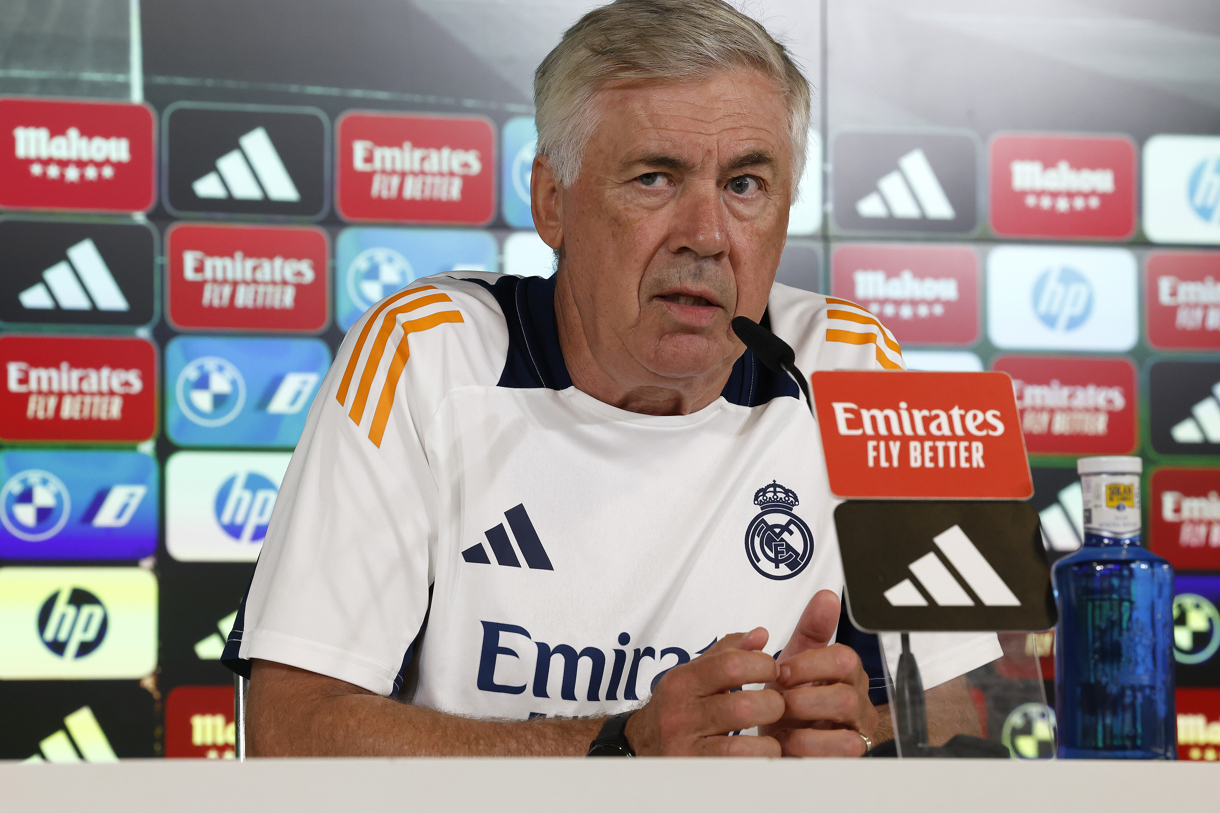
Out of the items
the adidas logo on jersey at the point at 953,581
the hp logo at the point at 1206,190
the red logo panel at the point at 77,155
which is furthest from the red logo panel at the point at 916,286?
the adidas logo on jersey at the point at 953,581

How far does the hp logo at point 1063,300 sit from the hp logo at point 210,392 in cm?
167

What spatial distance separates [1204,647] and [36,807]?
234cm

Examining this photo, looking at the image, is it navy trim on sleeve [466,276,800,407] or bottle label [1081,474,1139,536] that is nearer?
bottle label [1081,474,1139,536]

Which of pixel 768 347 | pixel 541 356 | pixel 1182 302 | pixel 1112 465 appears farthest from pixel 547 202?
pixel 1182 302

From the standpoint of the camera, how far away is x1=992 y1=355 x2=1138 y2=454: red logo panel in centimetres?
216

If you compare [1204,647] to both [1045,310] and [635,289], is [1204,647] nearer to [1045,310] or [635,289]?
[1045,310]

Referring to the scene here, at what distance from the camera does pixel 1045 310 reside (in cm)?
219

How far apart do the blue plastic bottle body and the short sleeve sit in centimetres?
57

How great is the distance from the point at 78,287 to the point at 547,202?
1245 millimetres

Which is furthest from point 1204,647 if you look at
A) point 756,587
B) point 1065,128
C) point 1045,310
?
point 756,587

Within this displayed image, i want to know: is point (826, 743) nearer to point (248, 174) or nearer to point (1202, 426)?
point (248, 174)

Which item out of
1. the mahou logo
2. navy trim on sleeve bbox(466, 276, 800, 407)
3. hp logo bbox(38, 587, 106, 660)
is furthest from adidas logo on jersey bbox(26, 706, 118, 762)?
navy trim on sleeve bbox(466, 276, 800, 407)

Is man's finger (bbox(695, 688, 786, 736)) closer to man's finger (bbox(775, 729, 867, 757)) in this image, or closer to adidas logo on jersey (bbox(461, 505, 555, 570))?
man's finger (bbox(775, 729, 867, 757))

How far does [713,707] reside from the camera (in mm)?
676
